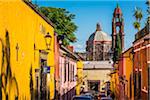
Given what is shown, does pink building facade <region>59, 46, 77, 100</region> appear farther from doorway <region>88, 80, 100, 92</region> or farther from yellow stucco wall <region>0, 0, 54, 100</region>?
doorway <region>88, 80, 100, 92</region>

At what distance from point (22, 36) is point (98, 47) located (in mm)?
104552

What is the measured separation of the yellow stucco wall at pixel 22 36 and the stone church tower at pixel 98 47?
97.7 meters

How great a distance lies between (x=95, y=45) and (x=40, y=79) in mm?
99958

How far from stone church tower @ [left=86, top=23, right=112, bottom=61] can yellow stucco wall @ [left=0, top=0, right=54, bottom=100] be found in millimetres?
97692

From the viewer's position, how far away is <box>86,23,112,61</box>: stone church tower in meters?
119

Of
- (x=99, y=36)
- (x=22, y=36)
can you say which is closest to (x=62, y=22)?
(x=22, y=36)

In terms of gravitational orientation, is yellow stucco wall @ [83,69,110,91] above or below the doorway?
above

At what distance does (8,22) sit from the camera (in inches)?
547

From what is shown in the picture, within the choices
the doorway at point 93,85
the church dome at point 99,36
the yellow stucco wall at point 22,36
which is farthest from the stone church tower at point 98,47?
the yellow stucco wall at point 22,36

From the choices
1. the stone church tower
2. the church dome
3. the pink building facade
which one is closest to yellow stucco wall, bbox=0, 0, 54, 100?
the pink building facade

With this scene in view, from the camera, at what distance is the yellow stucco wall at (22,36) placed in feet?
45.1

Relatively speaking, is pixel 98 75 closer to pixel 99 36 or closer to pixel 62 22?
pixel 99 36

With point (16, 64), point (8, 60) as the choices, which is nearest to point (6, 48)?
point (8, 60)

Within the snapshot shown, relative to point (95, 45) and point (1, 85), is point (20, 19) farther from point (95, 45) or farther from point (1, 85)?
point (95, 45)
